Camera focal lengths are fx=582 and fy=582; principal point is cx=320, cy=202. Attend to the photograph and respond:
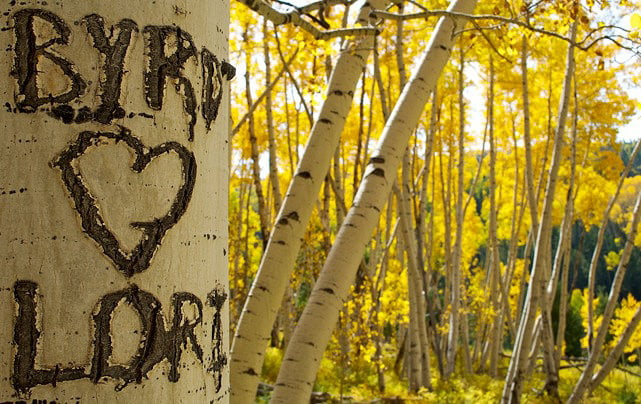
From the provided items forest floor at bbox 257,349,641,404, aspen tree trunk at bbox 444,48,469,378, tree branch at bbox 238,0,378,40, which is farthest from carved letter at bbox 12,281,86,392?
aspen tree trunk at bbox 444,48,469,378

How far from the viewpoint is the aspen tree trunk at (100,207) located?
498 mm

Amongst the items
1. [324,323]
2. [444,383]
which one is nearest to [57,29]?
[324,323]

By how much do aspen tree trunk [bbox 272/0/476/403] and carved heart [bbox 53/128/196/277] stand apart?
4.79 ft

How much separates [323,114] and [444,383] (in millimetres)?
6726

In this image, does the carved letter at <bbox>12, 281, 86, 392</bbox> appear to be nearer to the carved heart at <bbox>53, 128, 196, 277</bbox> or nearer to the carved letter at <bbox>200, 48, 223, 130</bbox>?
the carved heart at <bbox>53, 128, 196, 277</bbox>

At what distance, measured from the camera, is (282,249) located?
204 centimetres

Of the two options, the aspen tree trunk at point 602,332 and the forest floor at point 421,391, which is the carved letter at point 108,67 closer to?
the aspen tree trunk at point 602,332

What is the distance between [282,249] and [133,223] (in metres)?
1.52

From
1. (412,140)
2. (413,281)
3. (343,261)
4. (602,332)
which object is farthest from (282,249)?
(412,140)

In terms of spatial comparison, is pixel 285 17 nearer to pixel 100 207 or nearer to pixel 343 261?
pixel 343 261

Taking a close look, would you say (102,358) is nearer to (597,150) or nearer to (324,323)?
(324,323)

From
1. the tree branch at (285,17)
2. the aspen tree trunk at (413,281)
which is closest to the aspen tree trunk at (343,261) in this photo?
the tree branch at (285,17)

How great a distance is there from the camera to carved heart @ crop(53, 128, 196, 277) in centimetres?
51

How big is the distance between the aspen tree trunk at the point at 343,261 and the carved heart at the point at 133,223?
1459mm
